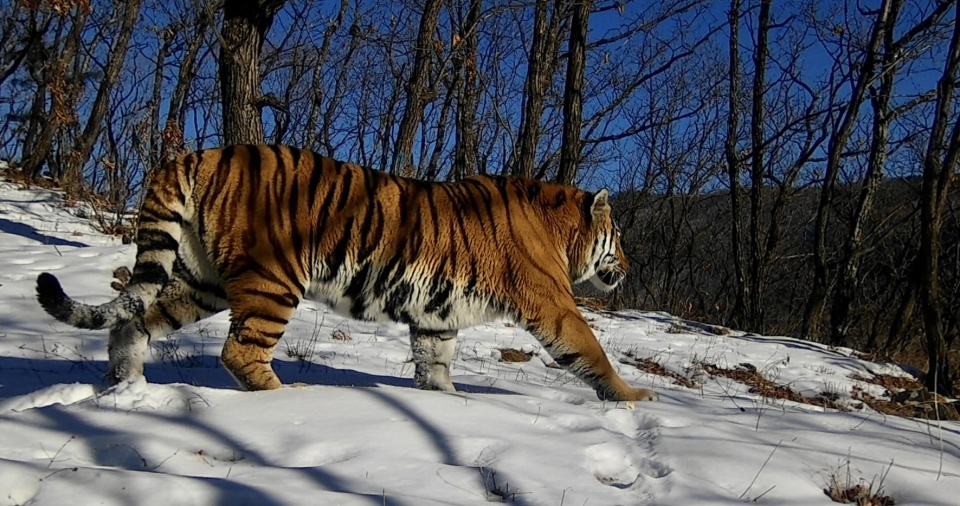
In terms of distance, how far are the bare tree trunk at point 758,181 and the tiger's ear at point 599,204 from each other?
9304 millimetres

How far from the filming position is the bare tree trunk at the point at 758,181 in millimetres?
13602

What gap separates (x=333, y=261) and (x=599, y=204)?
216cm

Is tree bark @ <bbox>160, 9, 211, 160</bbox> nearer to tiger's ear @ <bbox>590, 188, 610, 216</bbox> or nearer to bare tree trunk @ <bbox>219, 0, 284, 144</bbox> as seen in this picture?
bare tree trunk @ <bbox>219, 0, 284, 144</bbox>

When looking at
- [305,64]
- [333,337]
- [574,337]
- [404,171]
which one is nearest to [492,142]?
[305,64]

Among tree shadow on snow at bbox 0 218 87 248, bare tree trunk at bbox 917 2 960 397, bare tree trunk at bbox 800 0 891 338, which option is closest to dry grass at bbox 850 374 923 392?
bare tree trunk at bbox 917 2 960 397

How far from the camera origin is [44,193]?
531 inches

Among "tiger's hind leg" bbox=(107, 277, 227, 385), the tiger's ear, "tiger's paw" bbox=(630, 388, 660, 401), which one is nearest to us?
"tiger's hind leg" bbox=(107, 277, 227, 385)

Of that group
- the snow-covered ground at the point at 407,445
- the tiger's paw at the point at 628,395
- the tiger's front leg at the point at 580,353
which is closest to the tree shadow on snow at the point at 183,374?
the snow-covered ground at the point at 407,445

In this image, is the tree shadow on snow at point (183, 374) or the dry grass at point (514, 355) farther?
the dry grass at point (514, 355)

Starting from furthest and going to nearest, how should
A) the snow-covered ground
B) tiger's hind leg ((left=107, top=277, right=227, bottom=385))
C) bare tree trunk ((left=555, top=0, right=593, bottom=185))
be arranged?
bare tree trunk ((left=555, top=0, right=593, bottom=185))
tiger's hind leg ((left=107, top=277, right=227, bottom=385))
the snow-covered ground

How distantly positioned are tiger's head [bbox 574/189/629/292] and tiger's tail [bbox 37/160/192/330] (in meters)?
2.83

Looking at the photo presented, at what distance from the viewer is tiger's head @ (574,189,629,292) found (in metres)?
5.34

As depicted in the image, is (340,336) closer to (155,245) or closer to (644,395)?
(155,245)

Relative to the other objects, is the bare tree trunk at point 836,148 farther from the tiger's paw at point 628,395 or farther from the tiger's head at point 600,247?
the tiger's paw at point 628,395
